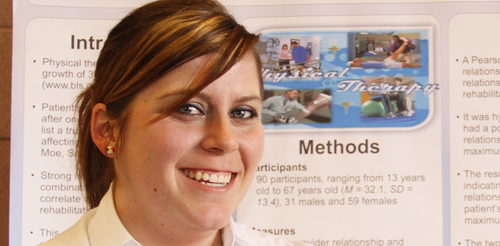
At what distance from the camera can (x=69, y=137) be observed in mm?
1698

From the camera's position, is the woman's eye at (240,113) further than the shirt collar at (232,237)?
No

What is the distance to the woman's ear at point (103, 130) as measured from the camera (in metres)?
1.00

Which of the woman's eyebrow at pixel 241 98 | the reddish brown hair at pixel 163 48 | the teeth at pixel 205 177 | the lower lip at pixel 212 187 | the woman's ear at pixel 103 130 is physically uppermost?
the reddish brown hair at pixel 163 48

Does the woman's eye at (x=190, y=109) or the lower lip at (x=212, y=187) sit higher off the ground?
the woman's eye at (x=190, y=109)

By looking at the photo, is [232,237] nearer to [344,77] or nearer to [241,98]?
[241,98]

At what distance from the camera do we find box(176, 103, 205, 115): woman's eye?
915 millimetres

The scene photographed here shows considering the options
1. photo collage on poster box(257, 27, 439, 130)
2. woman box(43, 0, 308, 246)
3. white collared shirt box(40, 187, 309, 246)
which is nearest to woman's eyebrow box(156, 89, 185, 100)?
woman box(43, 0, 308, 246)

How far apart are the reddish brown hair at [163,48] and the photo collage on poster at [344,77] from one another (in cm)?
66

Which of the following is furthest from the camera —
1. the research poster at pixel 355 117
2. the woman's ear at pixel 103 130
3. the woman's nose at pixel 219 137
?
the research poster at pixel 355 117

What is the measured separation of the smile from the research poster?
2.44 ft

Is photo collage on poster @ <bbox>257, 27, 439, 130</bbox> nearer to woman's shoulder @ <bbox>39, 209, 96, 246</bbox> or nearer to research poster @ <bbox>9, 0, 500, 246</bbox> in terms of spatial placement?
research poster @ <bbox>9, 0, 500, 246</bbox>

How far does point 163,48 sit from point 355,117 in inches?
37.5

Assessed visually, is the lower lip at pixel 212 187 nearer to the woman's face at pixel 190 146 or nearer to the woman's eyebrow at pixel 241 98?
the woman's face at pixel 190 146

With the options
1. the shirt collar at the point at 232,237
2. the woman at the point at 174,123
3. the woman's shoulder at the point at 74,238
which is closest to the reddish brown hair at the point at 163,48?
the woman at the point at 174,123
